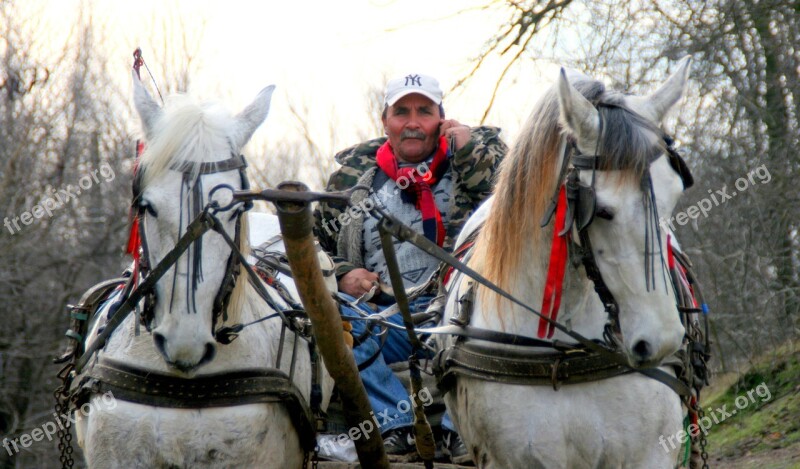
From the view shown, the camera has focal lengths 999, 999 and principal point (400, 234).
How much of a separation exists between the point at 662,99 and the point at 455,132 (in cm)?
189

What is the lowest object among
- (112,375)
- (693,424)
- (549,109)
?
(693,424)

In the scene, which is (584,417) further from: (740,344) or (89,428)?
(740,344)

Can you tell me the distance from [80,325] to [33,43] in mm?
10023

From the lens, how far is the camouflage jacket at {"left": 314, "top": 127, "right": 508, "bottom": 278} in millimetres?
5043

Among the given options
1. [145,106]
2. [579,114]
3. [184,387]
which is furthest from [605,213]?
[145,106]

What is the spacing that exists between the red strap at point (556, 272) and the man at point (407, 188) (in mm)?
1451

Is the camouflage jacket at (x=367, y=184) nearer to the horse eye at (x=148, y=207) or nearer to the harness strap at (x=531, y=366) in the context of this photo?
the harness strap at (x=531, y=366)

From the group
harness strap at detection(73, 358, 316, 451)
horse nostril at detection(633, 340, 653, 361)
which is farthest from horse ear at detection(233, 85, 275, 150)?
horse nostril at detection(633, 340, 653, 361)

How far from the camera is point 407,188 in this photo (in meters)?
5.22

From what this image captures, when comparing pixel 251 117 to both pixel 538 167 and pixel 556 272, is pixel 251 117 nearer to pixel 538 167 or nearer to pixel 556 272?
pixel 538 167

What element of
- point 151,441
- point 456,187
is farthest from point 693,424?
point 151,441

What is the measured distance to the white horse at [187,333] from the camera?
132 inches

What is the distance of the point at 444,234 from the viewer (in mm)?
5086

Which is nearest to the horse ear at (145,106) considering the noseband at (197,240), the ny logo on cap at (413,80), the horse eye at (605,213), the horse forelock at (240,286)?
the noseband at (197,240)
